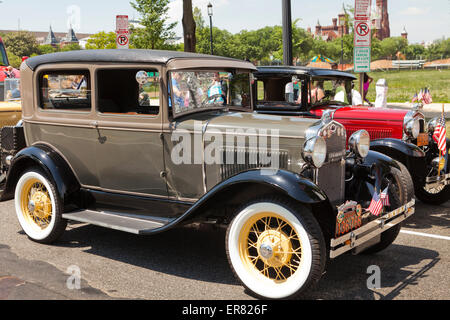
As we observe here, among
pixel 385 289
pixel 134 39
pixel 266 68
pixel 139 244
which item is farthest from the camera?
pixel 134 39

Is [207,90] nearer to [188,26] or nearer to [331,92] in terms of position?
[331,92]

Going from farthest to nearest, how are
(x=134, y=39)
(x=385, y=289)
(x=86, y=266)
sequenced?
1. (x=134, y=39)
2. (x=86, y=266)
3. (x=385, y=289)

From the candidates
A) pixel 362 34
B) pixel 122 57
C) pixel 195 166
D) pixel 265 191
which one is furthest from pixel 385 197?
pixel 362 34

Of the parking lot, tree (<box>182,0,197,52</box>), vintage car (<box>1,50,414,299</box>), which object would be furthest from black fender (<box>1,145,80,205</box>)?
tree (<box>182,0,197,52</box>)

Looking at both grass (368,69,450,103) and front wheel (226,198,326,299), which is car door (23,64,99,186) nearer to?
front wheel (226,198,326,299)

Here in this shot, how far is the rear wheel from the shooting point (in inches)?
185

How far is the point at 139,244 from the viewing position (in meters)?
4.90

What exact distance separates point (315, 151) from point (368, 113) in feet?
10.8

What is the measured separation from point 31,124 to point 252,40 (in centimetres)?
11208

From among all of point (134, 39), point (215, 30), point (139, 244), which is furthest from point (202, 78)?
point (215, 30)

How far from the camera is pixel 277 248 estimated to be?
354cm

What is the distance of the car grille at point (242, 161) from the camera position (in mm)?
3846

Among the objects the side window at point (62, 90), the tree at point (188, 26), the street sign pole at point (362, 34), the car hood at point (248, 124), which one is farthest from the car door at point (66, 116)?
the tree at point (188, 26)

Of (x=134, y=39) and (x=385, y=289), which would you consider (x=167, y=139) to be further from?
Result: (x=134, y=39)
